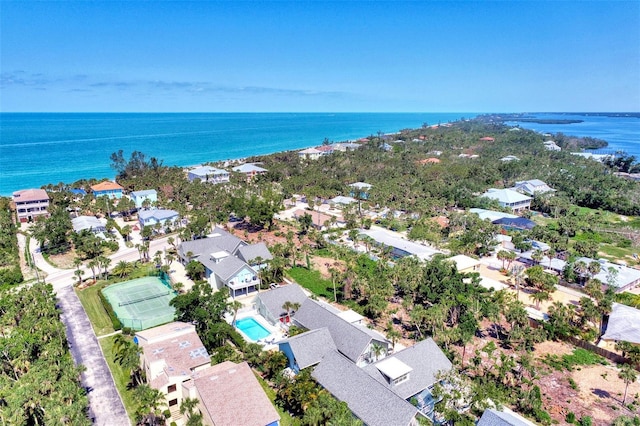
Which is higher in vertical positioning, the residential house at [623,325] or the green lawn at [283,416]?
the residential house at [623,325]

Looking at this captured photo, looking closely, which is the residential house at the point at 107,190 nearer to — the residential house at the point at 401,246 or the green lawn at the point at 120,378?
the residential house at the point at 401,246

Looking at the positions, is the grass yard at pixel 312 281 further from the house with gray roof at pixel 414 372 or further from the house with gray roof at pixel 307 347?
A: the house with gray roof at pixel 414 372

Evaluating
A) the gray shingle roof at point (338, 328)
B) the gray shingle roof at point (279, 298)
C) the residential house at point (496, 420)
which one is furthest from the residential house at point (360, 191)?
the residential house at point (496, 420)

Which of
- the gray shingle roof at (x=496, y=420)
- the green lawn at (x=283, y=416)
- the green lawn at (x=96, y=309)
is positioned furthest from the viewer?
the green lawn at (x=96, y=309)

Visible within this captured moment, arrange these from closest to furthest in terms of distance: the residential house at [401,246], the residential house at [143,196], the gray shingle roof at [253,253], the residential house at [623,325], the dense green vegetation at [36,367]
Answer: the dense green vegetation at [36,367]
the residential house at [623,325]
the gray shingle roof at [253,253]
the residential house at [401,246]
the residential house at [143,196]

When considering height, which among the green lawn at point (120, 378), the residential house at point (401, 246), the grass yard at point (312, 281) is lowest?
the grass yard at point (312, 281)

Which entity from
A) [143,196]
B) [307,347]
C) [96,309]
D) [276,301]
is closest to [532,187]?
[276,301]

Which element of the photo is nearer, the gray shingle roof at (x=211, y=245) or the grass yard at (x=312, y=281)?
the grass yard at (x=312, y=281)
